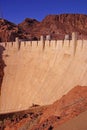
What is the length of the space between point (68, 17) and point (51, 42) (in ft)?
192

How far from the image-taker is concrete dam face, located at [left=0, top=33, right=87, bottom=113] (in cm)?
2656

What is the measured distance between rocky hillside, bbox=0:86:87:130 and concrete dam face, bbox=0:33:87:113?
2.94 m

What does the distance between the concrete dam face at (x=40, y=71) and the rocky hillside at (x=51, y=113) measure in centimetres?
294

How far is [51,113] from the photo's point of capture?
18.6 metres

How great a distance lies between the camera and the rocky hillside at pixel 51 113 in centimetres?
1508

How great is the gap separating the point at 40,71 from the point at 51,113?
14.2 m

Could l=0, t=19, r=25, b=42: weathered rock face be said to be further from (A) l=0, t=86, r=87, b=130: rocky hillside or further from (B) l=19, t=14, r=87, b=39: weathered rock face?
(A) l=0, t=86, r=87, b=130: rocky hillside

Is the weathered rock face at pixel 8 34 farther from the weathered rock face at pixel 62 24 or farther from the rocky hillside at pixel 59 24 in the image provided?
the weathered rock face at pixel 62 24

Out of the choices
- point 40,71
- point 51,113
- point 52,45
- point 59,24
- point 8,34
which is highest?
point 59,24

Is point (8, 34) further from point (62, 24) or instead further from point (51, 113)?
point (62, 24)

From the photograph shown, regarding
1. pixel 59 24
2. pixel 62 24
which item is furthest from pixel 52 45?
pixel 62 24

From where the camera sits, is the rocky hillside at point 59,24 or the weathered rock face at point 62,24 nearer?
the rocky hillside at point 59,24

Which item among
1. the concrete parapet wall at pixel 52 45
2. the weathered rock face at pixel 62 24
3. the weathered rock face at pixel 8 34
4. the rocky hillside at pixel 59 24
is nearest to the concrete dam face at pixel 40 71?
the concrete parapet wall at pixel 52 45

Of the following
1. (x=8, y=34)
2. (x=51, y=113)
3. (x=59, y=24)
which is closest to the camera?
(x=51, y=113)
